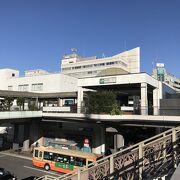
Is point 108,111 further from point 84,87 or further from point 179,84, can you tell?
point 179,84

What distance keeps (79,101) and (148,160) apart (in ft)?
79.5

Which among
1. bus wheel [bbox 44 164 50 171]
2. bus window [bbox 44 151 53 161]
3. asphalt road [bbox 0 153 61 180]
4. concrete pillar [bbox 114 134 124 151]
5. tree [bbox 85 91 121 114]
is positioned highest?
tree [bbox 85 91 121 114]

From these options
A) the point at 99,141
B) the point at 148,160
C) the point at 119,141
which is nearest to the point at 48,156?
the point at 99,141

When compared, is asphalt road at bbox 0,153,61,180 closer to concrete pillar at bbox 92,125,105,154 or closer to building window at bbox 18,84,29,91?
concrete pillar at bbox 92,125,105,154

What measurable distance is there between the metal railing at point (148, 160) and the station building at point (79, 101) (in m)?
15.8

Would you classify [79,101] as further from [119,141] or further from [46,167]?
[46,167]

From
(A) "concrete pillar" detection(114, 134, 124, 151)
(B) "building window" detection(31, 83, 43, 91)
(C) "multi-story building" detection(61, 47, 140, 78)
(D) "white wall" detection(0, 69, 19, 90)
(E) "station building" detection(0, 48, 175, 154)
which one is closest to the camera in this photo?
(E) "station building" detection(0, 48, 175, 154)

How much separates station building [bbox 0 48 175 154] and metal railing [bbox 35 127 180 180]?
15768 millimetres

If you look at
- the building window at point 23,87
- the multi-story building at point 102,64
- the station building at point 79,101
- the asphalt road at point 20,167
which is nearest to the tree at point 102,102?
the station building at point 79,101

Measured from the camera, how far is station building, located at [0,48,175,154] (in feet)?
97.6

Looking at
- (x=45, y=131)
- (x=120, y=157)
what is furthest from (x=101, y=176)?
(x=45, y=131)

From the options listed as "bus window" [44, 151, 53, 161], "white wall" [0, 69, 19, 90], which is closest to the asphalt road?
"bus window" [44, 151, 53, 161]

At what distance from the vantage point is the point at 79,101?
33500 mm

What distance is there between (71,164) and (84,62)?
11683 centimetres
